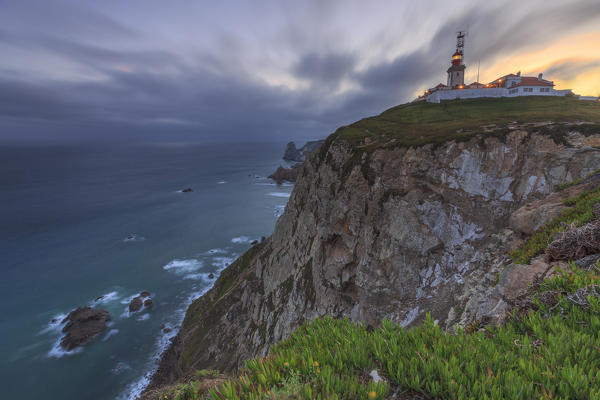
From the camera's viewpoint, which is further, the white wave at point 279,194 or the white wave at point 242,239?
the white wave at point 279,194

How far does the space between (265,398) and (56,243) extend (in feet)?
351

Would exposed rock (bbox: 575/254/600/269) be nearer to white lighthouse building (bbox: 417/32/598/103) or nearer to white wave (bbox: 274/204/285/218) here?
white lighthouse building (bbox: 417/32/598/103)

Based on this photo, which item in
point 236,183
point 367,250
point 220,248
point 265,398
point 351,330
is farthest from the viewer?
point 236,183

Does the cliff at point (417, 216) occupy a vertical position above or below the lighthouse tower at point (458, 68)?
below

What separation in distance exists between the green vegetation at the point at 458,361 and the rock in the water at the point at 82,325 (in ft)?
186

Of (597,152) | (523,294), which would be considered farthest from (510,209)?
(523,294)

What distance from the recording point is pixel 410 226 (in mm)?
21000

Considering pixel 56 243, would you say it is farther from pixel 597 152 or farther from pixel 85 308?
pixel 597 152

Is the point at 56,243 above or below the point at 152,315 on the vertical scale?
above

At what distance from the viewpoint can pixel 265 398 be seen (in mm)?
2842

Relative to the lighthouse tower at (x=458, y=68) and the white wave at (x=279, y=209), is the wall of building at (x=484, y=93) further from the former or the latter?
the white wave at (x=279, y=209)

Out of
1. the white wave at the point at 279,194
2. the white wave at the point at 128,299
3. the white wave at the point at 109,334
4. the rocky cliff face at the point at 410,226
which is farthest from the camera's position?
the white wave at the point at 279,194

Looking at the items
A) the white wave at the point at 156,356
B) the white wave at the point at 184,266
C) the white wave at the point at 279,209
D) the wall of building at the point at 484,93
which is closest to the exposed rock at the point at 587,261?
the white wave at the point at 156,356

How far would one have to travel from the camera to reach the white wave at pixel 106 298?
50531 millimetres
